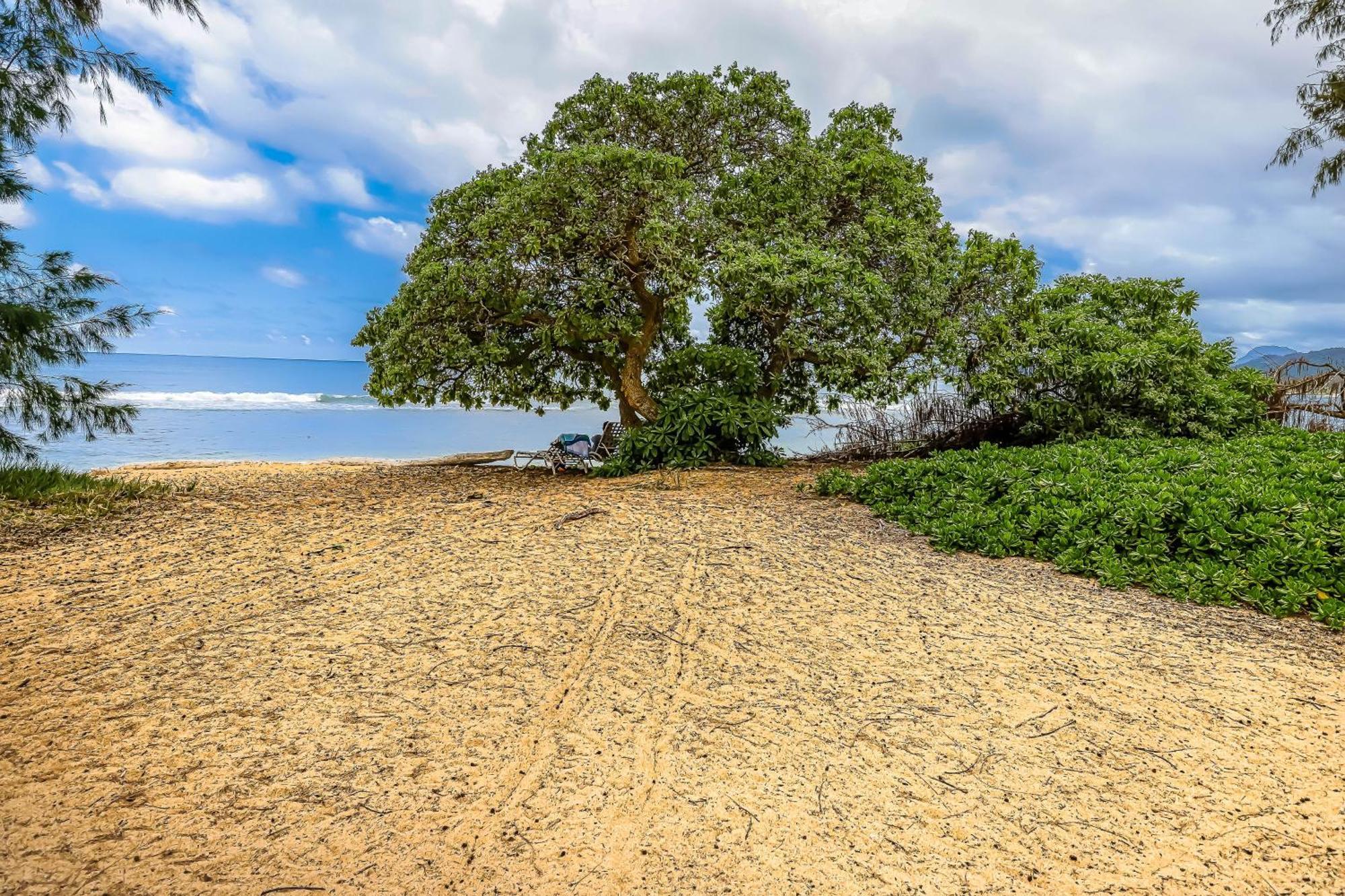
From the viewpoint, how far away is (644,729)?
275cm

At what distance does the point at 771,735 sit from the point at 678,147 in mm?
8226

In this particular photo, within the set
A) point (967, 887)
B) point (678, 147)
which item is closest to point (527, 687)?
point (967, 887)

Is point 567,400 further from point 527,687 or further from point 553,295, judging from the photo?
point 527,687

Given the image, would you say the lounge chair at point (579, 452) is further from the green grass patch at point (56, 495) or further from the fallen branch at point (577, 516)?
the green grass patch at point (56, 495)

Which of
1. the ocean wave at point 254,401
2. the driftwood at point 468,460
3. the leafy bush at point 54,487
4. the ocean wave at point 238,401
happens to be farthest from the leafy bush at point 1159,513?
the ocean wave at point 238,401

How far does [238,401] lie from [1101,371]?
3082 cm

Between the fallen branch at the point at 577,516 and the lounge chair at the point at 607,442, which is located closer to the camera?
the fallen branch at the point at 577,516

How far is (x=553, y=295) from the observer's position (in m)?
8.50

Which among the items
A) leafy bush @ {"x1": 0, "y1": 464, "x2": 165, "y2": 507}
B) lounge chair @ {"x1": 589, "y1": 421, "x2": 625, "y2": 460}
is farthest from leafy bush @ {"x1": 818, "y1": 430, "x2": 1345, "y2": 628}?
leafy bush @ {"x1": 0, "y1": 464, "x2": 165, "y2": 507}

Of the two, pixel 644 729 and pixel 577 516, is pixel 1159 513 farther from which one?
pixel 577 516

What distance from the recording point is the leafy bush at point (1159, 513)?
435 centimetres

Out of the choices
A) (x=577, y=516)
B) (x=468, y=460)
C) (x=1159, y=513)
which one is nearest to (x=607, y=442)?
(x=468, y=460)

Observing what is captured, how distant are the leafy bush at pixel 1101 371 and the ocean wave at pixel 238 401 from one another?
80.0 ft

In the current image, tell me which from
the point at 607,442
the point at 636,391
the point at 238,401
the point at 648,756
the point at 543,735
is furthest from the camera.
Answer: the point at 238,401
